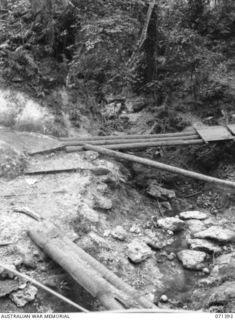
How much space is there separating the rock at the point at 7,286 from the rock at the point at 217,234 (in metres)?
2.86

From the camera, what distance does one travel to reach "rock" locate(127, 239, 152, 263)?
214 inches

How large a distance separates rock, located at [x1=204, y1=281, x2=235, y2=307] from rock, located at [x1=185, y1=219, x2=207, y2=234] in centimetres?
177

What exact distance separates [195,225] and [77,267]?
2.63 m

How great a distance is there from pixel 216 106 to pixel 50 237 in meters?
5.65

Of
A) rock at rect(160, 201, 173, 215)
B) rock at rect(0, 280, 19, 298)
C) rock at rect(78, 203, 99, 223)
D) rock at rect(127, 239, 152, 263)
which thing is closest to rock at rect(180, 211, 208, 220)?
rock at rect(160, 201, 173, 215)

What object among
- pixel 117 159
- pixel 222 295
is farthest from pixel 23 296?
pixel 117 159

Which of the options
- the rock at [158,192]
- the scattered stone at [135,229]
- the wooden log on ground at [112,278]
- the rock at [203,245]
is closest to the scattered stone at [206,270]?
the rock at [203,245]

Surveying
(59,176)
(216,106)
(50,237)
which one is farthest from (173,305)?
(216,106)

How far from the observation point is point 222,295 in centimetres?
427

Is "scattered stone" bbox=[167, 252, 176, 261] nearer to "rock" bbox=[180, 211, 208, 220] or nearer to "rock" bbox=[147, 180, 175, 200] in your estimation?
"rock" bbox=[180, 211, 208, 220]

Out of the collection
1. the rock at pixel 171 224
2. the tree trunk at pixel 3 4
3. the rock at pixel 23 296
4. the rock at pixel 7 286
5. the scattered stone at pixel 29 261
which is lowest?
the rock at pixel 171 224

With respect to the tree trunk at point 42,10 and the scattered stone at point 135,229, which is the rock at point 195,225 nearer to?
the scattered stone at point 135,229

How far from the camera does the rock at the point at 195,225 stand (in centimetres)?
637

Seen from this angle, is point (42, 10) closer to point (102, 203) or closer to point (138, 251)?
point (102, 203)
